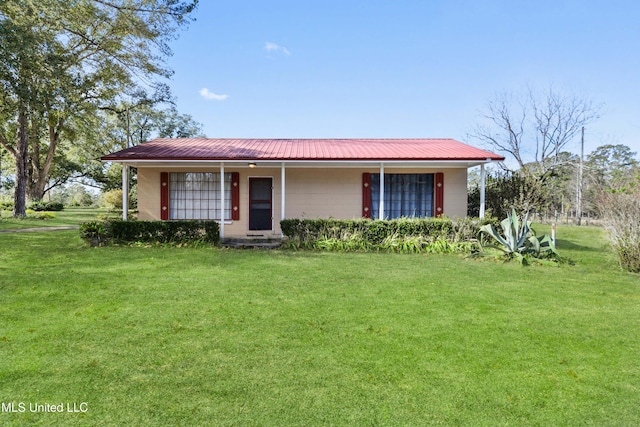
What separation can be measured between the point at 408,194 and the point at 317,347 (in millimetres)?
9833

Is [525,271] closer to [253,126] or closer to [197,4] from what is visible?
[197,4]

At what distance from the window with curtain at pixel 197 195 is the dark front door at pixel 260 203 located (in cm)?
79

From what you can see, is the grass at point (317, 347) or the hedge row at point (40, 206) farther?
the hedge row at point (40, 206)

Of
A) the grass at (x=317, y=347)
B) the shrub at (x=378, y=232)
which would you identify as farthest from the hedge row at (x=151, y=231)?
the grass at (x=317, y=347)

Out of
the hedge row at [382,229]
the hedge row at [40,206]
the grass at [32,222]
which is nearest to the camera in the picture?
the hedge row at [382,229]

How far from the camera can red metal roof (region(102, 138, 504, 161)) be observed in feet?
35.9

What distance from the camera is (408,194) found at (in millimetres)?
12586

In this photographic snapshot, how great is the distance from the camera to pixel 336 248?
389 inches

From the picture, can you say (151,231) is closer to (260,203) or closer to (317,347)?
(260,203)

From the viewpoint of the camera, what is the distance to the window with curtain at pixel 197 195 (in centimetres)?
1220

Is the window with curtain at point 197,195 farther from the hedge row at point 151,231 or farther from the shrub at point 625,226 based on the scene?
the shrub at point 625,226

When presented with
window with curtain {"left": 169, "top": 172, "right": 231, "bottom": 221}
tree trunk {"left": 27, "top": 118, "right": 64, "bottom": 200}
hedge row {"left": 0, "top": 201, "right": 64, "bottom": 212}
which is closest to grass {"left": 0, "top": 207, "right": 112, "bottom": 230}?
hedge row {"left": 0, "top": 201, "right": 64, "bottom": 212}

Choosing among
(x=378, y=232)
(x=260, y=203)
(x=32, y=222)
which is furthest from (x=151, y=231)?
(x=32, y=222)

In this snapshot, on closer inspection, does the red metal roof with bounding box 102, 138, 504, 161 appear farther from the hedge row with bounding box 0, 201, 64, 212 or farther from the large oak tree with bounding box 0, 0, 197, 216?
the hedge row with bounding box 0, 201, 64, 212
